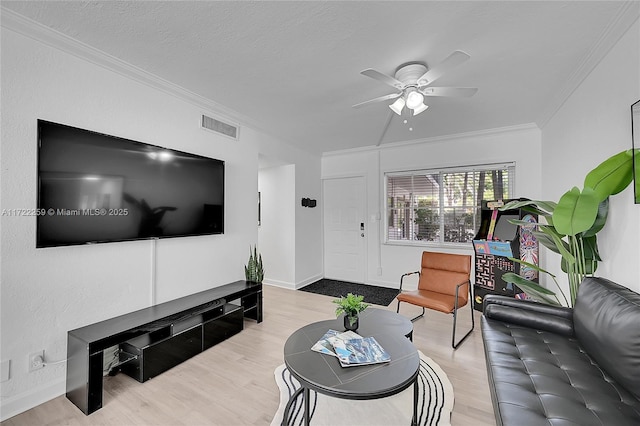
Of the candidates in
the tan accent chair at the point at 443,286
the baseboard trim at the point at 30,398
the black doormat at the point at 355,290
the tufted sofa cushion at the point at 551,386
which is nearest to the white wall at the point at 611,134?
the tufted sofa cushion at the point at 551,386

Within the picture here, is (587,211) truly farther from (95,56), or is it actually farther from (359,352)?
(95,56)

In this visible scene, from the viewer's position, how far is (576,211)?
1811mm

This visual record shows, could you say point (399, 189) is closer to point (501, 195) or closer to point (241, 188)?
point (501, 195)

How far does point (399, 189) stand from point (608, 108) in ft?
9.71

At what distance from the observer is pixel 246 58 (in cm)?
225

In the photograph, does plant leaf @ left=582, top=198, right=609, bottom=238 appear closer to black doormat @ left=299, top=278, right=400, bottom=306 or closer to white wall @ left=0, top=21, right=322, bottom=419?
black doormat @ left=299, top=278, right=400, bottom=306

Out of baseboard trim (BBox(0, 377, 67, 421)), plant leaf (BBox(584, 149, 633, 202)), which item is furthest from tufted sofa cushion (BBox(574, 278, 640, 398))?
baseboard trim (BBox(0, 377, 67, 421))

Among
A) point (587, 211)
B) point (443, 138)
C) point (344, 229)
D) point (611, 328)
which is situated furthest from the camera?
point (344, 229)

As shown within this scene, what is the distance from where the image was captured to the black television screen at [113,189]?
6.26ft

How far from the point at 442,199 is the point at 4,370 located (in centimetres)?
506

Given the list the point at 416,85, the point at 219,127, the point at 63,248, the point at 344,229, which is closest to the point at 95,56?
the point at 219,127

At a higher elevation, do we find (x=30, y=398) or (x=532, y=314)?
(x=532, y=314)

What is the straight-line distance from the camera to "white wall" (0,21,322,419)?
181 centimetres

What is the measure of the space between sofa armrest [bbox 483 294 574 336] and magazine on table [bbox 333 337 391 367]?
1047mm
